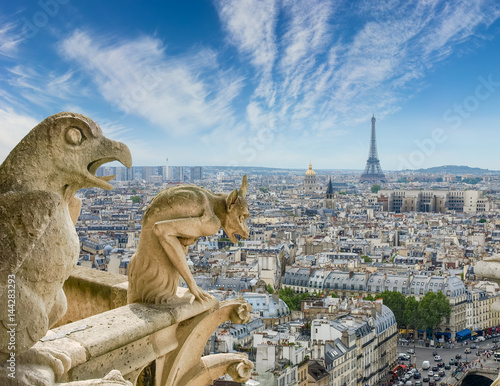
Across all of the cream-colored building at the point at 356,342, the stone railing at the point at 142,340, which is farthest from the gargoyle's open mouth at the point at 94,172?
the cream-colored building at the point at 356,342

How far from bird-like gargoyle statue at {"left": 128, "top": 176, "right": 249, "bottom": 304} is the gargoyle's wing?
932mm

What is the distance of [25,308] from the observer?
1.61 metres

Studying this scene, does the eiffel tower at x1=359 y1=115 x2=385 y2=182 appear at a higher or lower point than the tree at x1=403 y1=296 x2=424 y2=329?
higher

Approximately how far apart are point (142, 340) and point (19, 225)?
0.91 metres

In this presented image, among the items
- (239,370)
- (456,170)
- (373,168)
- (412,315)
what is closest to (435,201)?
(373,168)

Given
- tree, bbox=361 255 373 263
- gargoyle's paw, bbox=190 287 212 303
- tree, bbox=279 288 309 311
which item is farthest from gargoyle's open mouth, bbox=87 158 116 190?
tree, bbox=361 255 373 263

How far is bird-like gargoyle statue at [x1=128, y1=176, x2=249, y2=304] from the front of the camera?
255 centimetres

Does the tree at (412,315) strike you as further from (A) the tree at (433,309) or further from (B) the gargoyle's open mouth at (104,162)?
(B) the gargoyle's open mouth at (104,162)

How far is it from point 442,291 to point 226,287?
37.7 feet

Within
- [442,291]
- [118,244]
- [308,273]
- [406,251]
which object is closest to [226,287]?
[308,273]

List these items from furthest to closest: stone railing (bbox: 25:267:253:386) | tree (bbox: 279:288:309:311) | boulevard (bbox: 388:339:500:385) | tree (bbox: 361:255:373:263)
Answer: tree (bbox: 361:255:373:263)
tree (bbox: 279:288:309:311)
boulevard (bbox: 388:339:500:385)
stone railing (bbox: 25:267:253:386)

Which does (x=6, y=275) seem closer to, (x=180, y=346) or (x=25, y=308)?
(x=25, y=308)

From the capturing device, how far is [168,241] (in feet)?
8.31

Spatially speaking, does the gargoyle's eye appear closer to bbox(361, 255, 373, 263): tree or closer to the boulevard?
the boulevard
